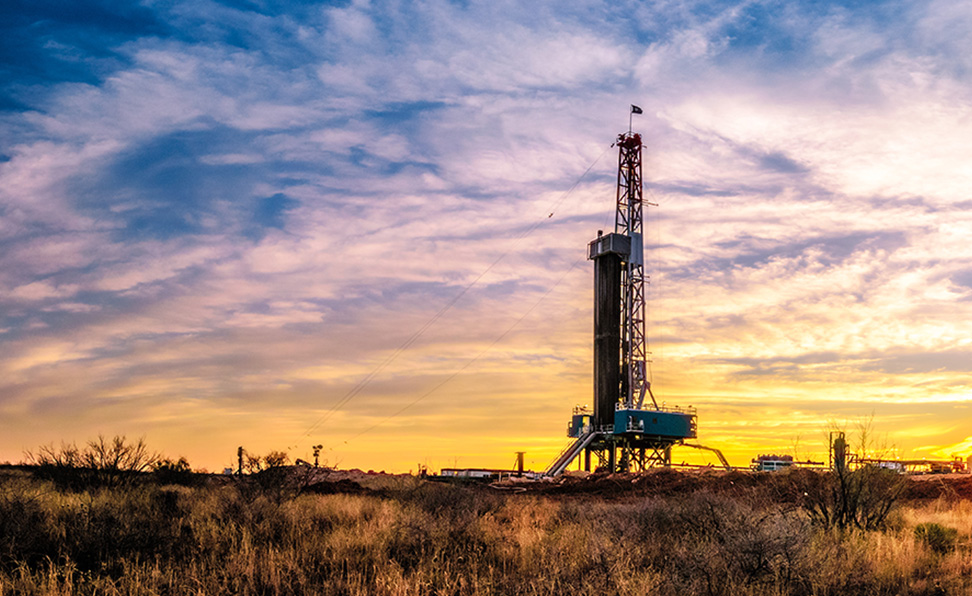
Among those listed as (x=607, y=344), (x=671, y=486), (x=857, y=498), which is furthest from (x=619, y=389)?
(x=857, y=498)

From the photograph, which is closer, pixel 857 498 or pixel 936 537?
pixel 936 537

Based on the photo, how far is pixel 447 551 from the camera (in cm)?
1155

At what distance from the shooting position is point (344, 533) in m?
12.4

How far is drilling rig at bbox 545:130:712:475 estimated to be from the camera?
4422 centimetres

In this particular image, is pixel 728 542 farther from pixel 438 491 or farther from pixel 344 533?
pixel 438 491

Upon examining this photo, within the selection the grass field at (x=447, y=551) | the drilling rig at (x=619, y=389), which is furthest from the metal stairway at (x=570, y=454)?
the grass field at (x=447, y=551)

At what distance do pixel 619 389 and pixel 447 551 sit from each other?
115 feet

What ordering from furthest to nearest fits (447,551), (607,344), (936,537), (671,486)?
(607,344)
(671,486)
(936,537)
(447,551)

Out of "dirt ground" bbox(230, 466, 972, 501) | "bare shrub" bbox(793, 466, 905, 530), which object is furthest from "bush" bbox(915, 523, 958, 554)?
"dirt ground" bbox(230, 466, 972, 501)

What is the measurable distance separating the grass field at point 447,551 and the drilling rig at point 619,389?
27.6 meters

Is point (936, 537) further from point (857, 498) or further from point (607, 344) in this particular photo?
point (607, 344)

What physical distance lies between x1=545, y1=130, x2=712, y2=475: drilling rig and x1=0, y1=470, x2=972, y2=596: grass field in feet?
90.4

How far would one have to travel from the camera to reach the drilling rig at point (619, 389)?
44219 millimetres

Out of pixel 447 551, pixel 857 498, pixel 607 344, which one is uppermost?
pixel 607 344
